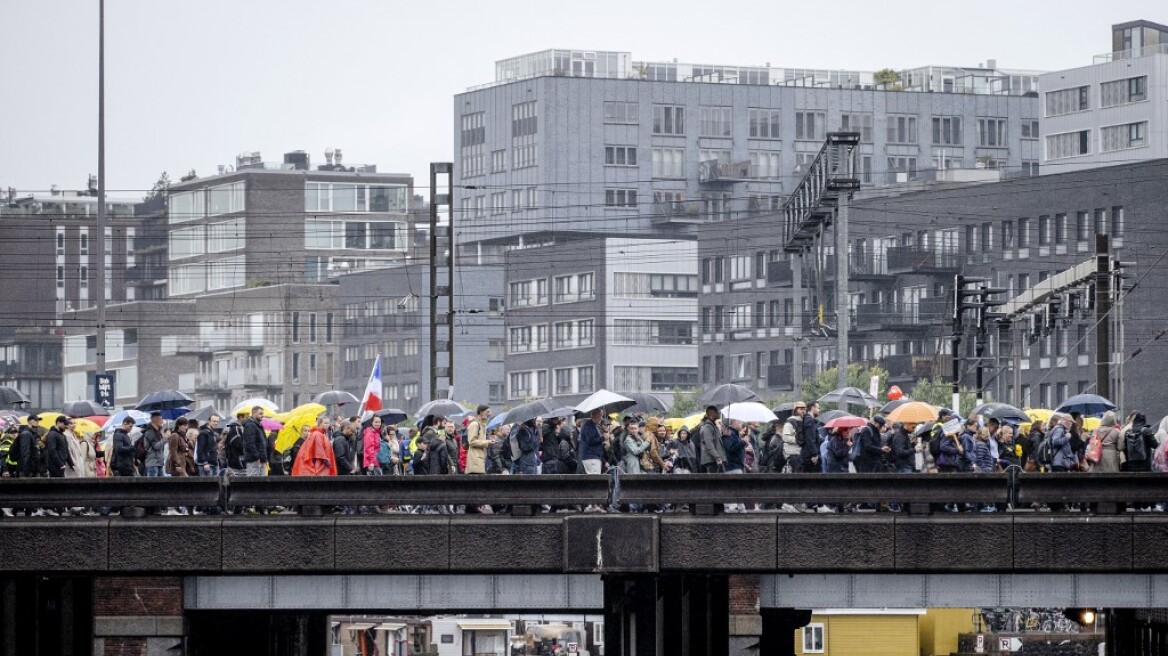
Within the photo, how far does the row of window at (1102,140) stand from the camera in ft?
447

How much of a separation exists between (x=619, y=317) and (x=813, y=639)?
249 ft

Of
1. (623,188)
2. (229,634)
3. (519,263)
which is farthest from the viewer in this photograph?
(623,188)

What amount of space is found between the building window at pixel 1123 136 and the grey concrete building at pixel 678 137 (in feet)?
54.3

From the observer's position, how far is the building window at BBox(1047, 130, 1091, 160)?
5468 inches

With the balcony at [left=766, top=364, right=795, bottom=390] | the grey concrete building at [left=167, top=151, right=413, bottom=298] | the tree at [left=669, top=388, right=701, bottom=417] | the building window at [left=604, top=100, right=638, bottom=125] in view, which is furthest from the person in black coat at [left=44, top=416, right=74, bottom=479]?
the grey concrete building at [left=167, top=151, right=413, bottom=298]

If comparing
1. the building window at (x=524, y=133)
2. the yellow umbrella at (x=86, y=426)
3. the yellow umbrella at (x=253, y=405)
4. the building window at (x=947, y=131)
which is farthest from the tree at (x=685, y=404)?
the yellow umbrella at (x=86, y=426)

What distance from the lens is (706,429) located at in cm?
3161

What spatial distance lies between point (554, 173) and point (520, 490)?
429 feet

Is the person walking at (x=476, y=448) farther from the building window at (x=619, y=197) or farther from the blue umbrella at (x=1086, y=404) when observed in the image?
the building window at (x=619, y=197)

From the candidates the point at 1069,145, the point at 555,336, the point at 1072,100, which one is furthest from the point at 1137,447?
the point at 555,336

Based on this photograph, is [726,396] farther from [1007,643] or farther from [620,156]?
[620,156]

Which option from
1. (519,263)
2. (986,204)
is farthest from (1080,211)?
(519,263)

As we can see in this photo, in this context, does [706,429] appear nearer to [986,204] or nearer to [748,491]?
[748,491]

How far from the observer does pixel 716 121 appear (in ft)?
528
